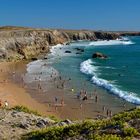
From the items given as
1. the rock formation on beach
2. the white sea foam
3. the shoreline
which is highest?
the rock formation on beach

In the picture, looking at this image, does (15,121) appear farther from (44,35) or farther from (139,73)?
(44,35)

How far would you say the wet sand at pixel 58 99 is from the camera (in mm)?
35500

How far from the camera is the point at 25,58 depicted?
84.9 meters

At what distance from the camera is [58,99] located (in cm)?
Answer: 4075

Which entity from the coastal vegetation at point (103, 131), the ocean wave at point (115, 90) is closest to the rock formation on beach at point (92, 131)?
the coastal vegetation at point (103, 131)

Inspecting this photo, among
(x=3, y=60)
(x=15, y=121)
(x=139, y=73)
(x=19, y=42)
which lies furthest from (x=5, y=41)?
(x=15, y=121)

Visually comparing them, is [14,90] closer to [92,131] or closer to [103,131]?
[92,131]

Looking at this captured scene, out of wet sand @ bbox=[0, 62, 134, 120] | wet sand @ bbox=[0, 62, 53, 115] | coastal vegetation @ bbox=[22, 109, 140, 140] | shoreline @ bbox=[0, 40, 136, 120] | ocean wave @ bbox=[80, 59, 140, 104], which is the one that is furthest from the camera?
ocean wave @ bbox=[80, 59, 140, 104]

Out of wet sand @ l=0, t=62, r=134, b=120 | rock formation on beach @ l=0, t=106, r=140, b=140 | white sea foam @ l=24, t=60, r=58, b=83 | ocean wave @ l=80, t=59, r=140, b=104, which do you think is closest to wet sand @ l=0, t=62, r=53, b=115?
wet sand @ l=0, t=62, r=134, b=120

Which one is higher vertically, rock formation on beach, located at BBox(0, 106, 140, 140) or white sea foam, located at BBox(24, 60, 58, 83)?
rock formation on beach, located at BBox(0, 106, 140, 140)

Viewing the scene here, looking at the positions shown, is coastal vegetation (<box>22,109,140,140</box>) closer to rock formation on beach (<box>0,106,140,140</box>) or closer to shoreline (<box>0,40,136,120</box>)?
rock formation on beach (<box>0,106,140,140</box>)

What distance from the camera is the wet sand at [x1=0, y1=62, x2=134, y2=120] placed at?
35500 mm

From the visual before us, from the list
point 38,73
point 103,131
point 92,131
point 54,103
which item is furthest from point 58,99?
point 103,131

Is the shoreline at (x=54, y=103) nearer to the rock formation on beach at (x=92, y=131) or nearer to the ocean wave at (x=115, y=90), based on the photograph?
the ocean wave at (x=115, y=90)
